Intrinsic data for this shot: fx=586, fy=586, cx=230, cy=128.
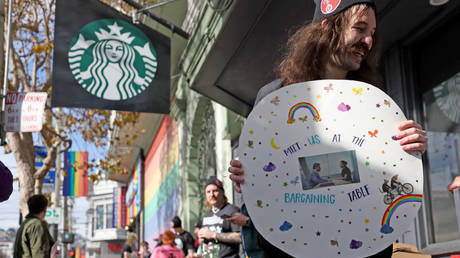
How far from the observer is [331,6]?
78.6 inches

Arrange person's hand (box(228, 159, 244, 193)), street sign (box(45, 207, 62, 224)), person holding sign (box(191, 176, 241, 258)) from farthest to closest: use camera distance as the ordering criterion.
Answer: street sign (box(45, 207, 62, 224)) → person holding sign (box(191, 176, 241, 258)) → person's hand (box(228, 159, 244, 193))

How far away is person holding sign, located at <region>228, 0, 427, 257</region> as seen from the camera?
193cm

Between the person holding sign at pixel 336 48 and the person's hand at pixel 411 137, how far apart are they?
31 centimetres

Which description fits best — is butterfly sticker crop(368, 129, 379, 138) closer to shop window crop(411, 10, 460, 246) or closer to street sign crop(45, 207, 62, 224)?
shop window crop(411, 10, 460, 246)

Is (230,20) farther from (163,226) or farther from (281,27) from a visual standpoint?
(163,226)

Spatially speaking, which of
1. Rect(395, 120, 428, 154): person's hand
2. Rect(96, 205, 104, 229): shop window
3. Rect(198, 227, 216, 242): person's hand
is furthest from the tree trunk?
Rect(96, 205, 104, 229): shop window

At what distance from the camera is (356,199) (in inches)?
67.0

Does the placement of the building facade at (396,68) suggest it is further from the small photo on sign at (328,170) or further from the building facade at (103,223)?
the building facade at (103,223)

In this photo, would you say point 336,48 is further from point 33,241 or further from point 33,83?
point 33,83

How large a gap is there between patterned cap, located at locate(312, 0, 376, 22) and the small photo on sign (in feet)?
1.71

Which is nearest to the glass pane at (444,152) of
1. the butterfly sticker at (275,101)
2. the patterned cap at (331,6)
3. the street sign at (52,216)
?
the patterned cap at (331,6)

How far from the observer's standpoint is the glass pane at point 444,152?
508 centimetres

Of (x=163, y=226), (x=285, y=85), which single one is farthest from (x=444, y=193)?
(x=163, y=226)

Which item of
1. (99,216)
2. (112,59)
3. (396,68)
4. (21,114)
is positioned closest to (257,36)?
(396,68)
